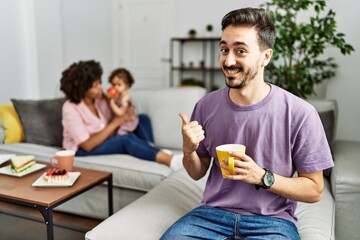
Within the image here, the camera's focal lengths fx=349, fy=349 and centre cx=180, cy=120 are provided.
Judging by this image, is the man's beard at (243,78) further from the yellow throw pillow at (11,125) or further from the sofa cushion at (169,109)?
the yellow throw pillow at (11,125)

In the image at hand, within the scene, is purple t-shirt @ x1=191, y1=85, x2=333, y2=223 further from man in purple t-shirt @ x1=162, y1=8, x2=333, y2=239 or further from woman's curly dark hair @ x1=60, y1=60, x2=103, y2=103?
woman's curly dark hair @ x1=60, y1=60, x2=103, y2=103

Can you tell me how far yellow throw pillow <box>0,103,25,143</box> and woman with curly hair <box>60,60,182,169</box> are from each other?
0.41m

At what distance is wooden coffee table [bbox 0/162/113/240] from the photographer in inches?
59.4

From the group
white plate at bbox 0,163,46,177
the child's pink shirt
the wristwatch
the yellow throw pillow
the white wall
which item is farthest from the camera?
the white wall

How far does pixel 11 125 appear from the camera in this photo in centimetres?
261

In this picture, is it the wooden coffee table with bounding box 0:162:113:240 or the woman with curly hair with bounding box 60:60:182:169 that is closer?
the wooden coffee table with bounding box 0:162:113:240

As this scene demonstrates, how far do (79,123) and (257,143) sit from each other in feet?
4.84

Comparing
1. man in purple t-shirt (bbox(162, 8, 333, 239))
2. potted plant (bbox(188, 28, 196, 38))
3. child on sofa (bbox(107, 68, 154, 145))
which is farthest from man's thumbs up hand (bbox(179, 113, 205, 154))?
potted plant (bbox(188, 28, 196, 38))

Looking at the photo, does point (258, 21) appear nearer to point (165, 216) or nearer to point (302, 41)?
point (165, 216)

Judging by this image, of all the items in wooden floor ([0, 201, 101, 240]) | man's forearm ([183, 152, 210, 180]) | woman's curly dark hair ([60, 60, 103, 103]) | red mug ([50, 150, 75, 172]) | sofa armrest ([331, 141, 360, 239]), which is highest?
woman's curly dark hair ([60, 60, 103, 103])

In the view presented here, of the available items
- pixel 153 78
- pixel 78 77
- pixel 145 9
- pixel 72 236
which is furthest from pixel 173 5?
pixel 72 236

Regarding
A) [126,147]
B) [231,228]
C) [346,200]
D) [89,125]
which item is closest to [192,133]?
[231,228]

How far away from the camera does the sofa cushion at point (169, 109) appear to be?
266 centimetres

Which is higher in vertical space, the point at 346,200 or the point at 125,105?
the point at 125,105
